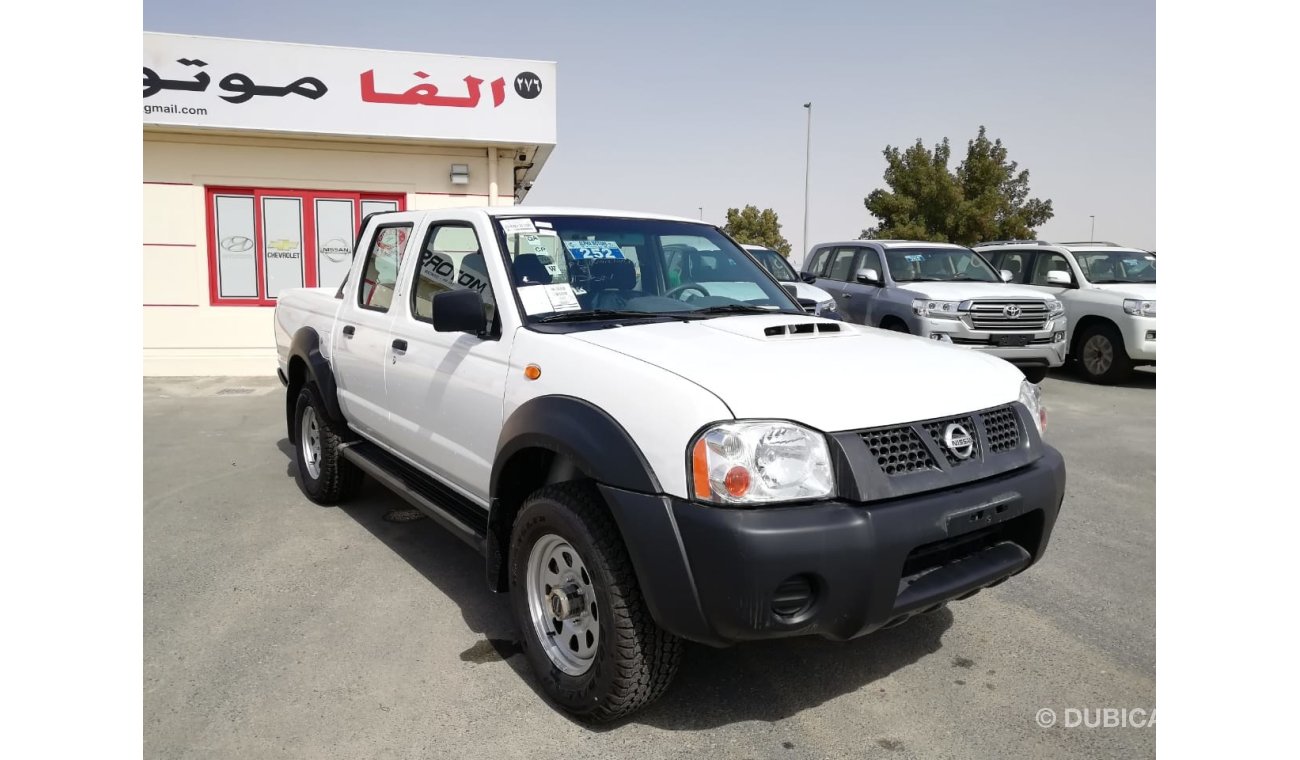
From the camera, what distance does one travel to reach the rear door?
4.65 m

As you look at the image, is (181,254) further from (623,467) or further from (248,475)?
(623,467)

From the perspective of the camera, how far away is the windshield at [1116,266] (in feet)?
39.8

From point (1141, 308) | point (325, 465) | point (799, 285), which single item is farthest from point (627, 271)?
point (1141, 308)

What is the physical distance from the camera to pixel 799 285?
10.8 metres

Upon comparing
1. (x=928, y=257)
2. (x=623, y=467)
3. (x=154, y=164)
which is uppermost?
(x=154, y=164)

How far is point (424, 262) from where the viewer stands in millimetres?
4402

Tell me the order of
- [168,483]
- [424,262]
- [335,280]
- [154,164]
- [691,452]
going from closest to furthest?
[691,452] < [424,262] < [168,483] < [154,164] < [335,280]

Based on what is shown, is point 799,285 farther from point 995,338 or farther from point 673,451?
point 673,451

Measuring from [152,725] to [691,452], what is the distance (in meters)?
2.20

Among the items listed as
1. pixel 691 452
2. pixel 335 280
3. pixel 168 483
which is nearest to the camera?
pixel 691 452

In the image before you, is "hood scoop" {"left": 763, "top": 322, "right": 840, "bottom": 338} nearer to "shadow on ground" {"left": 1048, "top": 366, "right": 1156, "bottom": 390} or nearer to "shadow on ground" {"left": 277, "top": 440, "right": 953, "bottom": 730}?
"shadow on ground" {"left": 277, "top": 440, "right": 953, "bottom": 730}

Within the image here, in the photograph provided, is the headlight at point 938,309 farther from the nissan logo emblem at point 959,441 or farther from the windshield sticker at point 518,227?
the nissan logo emblem at point 959,441

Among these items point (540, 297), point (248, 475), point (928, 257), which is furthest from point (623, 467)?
point (928, 257)

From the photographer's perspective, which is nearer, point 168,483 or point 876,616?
point 876,616
